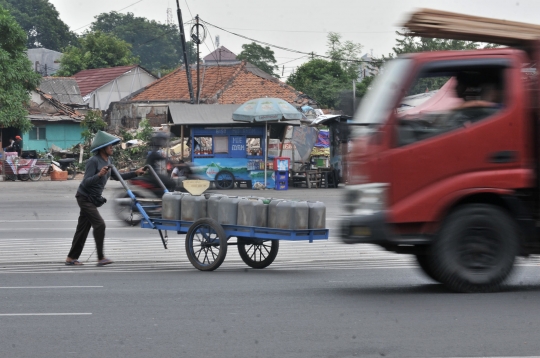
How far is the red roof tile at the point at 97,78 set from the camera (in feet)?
209

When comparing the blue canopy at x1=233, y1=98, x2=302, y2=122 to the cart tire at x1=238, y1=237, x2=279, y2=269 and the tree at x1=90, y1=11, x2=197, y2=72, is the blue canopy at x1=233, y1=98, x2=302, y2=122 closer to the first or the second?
the cart tire at x1=238, y1=237, x2=279, y2=269

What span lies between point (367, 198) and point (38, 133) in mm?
41470

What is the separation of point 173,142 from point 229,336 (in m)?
35.3

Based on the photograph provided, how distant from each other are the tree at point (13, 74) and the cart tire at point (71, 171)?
141 inches

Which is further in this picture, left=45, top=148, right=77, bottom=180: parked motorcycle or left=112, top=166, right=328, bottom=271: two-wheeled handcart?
left=45, top=148, right=77, bottom=180: parked motorcycle

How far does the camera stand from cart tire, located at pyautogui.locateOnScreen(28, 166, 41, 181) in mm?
34438

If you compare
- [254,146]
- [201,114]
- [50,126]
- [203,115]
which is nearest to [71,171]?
[201,114]

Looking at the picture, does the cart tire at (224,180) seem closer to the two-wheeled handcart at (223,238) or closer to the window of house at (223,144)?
the window of house at (223,144)

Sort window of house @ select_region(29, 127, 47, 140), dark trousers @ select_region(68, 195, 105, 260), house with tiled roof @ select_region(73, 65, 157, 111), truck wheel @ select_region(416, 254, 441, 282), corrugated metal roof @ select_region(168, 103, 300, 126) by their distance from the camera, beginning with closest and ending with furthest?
truck wheel @ select_region(416, 254, 441, 282) < dark trousers @ select_region(68, 195, 105, 260) < corrugated metal roof @ select_region(168, 103, 300, 126) < window of house @ select_region(29, 127, 47, 140) < house with tiled roof @ select_region(73, 65, 157, 111)

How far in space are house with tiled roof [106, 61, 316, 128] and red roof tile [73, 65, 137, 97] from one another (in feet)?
29.0

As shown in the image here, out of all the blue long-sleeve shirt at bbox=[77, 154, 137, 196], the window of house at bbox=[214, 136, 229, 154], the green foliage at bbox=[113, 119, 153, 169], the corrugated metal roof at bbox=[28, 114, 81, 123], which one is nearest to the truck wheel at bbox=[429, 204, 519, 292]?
the blue long-sleeve shirt at bbox=[77, 154, 137, 196]

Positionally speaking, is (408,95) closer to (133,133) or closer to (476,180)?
(476,180)

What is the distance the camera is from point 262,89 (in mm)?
50594

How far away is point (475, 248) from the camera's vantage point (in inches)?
340
